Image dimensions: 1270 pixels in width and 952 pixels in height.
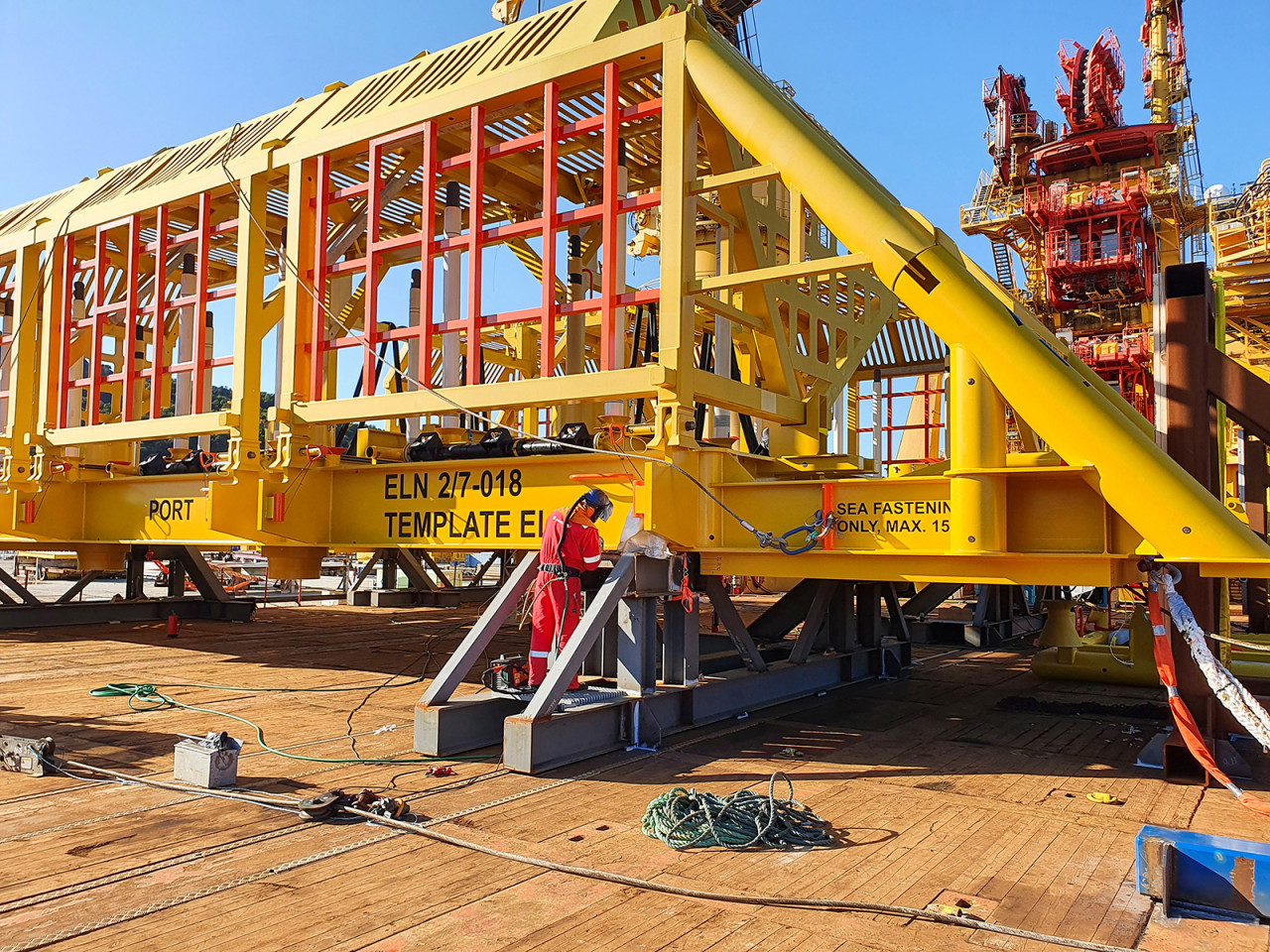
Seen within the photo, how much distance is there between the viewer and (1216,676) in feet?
18.0

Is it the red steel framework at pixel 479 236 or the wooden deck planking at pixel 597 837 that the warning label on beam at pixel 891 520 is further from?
the red steel framework at pixel 479 236

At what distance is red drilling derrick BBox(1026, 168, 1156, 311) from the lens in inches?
1378

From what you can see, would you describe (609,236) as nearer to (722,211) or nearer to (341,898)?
(722,211)

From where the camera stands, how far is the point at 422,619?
661 inches

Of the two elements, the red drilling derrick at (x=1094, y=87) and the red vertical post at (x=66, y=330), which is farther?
the red drilling derrick at (x=1094, y=87)

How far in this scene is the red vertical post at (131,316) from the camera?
9.98m

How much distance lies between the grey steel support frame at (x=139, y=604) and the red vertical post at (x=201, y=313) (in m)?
5.37

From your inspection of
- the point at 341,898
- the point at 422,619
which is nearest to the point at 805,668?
the point at 341,898

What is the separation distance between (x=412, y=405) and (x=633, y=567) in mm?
2615

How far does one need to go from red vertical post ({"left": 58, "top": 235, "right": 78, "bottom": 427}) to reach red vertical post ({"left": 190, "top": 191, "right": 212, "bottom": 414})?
1999 millimetres

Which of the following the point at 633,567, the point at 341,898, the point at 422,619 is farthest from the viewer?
the point at 422,619

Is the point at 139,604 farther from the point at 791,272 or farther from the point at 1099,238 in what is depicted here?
the point at 1099,238

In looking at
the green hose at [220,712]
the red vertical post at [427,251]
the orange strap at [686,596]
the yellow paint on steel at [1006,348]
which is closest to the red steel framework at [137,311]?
the red vertical post at [427,251]

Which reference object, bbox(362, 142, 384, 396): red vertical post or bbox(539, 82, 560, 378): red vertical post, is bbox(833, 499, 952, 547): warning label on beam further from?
bbox(362, 142, 384, 396): red vertical post
